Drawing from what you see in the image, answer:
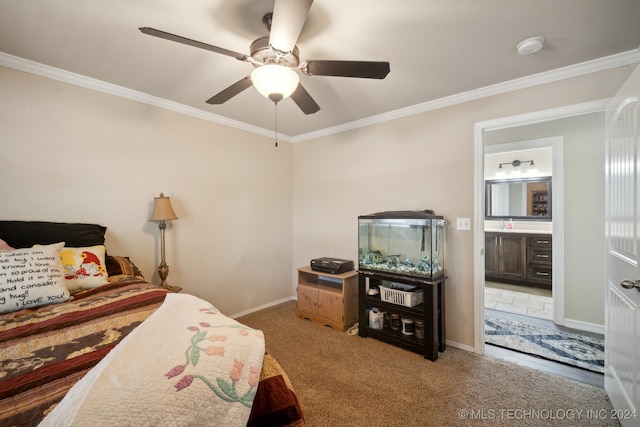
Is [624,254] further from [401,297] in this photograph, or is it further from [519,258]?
[519,258]

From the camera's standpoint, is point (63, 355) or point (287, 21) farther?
point (287, 21)

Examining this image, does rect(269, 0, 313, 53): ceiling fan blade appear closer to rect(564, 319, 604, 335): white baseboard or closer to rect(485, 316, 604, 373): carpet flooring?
rect(485, 316, 604, 373): carpet flooring

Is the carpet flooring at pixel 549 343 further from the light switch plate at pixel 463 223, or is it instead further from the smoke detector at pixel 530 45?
the smoke detector at pixel 530 45

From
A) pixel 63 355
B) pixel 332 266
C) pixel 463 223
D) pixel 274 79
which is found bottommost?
pixel 332 266

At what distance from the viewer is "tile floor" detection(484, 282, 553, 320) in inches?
138

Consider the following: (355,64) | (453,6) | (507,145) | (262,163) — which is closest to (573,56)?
(453,6)

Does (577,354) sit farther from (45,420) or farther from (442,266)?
(45,420)

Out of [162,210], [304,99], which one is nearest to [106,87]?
[162,210]

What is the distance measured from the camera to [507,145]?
380 cm

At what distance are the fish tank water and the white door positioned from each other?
1119 millimetres

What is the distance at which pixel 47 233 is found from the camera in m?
1.99

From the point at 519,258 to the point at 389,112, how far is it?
3534 mm

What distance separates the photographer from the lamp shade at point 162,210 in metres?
2.52

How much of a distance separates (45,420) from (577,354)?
3526mm
